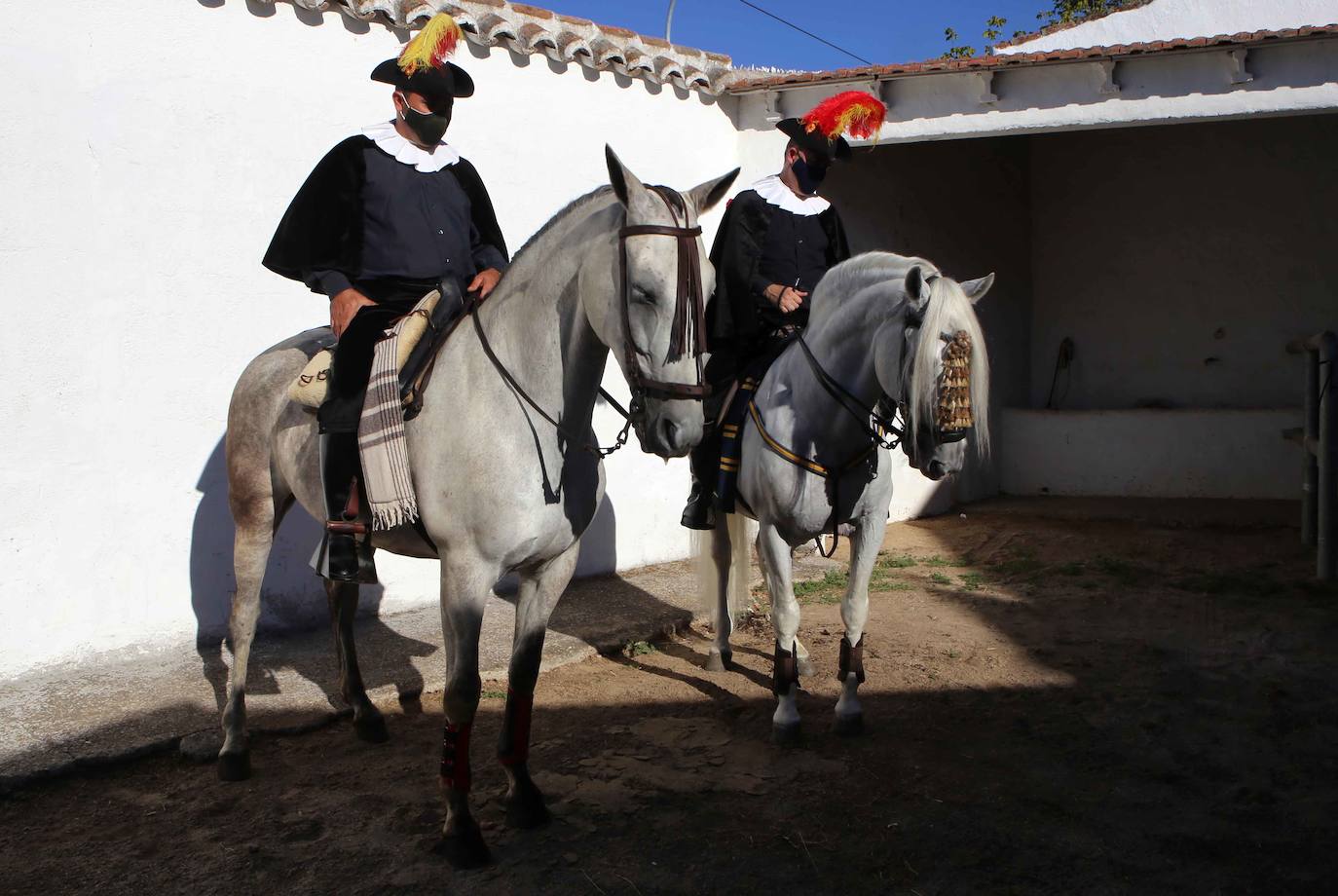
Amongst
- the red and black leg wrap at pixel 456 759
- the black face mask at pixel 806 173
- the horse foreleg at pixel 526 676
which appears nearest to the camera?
the red and black leg wrap at pixel 456 759

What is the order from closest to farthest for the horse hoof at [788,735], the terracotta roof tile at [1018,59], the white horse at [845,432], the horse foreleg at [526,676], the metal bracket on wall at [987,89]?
1. the horse foreleg at [526,676]
2. the white horse at [845,432]
3. the horse hoof at [788,735]
4. the terracotta roof tile at [1018,59]
5. the metal bracket on wall at [987,89]

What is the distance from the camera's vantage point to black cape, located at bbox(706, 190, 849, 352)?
5141 mm

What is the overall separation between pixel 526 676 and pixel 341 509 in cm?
90

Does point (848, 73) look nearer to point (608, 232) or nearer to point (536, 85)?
point (536, 85)

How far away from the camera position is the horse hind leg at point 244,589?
14.6ft

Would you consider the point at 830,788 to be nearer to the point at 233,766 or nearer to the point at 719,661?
the point at 719,661

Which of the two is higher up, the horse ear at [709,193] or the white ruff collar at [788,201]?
the white ruff collar at [788,201]

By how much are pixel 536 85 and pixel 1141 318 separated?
7.25 meters

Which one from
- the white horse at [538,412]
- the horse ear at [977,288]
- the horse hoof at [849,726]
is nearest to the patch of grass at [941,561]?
the horse hoof at [849,726]

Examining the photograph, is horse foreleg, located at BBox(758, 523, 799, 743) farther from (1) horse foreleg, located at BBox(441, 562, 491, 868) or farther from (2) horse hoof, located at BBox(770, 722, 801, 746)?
(1) horse foreleg, located at BBox(441, 562, 491, 868)

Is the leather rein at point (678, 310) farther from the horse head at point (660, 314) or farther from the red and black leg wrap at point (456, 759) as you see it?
the red and black leg wrap at point (456, 759)

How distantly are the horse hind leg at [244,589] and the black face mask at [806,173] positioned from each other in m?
2.82

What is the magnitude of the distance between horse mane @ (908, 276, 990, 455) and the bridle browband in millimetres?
1154

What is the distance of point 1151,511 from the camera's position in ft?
33.3
